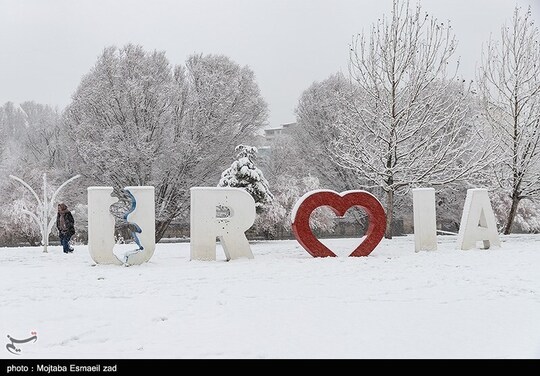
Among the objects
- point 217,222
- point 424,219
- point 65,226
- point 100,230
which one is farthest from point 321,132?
point 100,230

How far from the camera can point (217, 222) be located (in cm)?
1077

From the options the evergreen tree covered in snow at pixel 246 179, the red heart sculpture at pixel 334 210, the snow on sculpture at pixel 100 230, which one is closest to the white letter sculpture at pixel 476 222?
the red heart sculpture at pixel 334 210

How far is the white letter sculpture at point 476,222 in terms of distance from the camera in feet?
41.0

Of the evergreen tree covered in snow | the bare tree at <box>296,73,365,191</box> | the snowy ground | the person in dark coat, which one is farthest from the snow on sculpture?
the bare tree at <box>296,73,365,191</box>

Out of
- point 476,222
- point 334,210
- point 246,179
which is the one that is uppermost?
point 246,179

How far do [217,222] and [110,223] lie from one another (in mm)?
2272

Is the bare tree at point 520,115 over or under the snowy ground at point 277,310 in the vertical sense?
over

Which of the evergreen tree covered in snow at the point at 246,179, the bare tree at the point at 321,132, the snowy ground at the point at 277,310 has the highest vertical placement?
the bare tree at the point at 321,132

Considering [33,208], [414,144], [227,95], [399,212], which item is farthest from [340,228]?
[33,208]

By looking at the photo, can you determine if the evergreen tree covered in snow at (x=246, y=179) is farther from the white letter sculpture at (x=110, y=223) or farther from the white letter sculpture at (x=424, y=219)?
the white letter sculpture at (x=110, y=223)

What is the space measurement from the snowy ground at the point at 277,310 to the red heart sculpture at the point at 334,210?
1.27m

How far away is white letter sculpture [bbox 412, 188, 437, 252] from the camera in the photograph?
12.6m

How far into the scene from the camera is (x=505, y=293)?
6.77 meters
